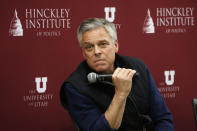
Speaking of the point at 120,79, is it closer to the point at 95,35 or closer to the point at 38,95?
the point at 95,35

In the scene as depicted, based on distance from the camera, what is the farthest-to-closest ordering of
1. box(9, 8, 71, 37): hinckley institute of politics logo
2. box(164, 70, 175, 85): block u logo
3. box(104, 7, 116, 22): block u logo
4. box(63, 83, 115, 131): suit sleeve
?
box(164, 70, 175, 85): block u logo → box(104, 7, 116, 22): block u logo → box(9, 8, 71, 37): hinckley institute of politics logo → box(63, 83, 115, 131): suit sleeve

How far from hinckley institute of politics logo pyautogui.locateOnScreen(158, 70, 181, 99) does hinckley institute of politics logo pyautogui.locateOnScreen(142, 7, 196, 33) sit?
1.34 feet

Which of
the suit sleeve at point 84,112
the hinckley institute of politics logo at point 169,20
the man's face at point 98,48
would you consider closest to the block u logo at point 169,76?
the hinckley institute of politics logo at point 169,20

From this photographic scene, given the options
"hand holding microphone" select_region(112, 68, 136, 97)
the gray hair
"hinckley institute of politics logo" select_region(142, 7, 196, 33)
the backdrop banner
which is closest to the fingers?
"hand holding microphone" select_region(112, 68, 136, 97)

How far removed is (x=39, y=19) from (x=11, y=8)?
0.78 feet

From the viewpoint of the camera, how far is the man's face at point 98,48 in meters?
1.44

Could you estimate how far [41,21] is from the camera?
2.06 m

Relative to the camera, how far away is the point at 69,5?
2098 mm

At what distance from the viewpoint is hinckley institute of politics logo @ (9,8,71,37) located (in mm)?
2004

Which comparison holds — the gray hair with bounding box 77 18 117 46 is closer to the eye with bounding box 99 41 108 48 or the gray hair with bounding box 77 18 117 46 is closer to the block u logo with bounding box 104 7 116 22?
the eye with bounding box 99 41 108 48

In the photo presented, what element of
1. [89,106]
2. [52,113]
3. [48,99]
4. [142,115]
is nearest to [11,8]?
[48,99]

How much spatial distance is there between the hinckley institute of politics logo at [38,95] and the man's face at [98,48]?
73 centimetres

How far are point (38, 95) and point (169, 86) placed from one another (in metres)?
1.22

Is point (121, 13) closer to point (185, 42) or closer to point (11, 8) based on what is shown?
point (185, 42)
